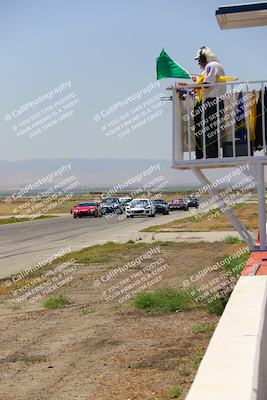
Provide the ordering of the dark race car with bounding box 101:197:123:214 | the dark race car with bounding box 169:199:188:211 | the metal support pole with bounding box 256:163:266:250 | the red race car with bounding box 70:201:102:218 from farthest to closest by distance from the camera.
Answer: the dark race car with bounding box 169:199:188:211
the dark race car with bounding box 101:197:123:214
the red race car with bounding box 70:201:102:218
the metal support pole with bounding box 256:163:266:250

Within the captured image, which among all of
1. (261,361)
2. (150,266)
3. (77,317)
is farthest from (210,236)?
(261,361)

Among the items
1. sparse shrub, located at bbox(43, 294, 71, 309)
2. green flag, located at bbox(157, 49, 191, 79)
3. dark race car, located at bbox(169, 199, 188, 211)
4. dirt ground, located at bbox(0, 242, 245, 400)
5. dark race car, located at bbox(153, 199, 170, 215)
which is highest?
green flag, located at bbox(157, 49, 191, 79)

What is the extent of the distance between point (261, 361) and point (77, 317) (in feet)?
24.5

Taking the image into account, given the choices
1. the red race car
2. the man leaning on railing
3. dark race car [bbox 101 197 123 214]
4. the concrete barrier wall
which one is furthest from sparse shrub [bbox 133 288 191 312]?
dark race car [bbox 101 197 123 214]

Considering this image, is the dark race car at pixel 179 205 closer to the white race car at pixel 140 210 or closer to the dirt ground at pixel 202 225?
the white race car at pixel 140 210

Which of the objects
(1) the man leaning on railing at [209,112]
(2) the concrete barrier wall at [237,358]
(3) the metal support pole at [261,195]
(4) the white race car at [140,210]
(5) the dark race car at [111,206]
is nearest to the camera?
(2) the concrete barrier wall at [237,358]

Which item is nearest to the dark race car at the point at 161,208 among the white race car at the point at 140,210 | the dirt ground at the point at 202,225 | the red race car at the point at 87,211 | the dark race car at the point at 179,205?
the white race car at the point at 140,210

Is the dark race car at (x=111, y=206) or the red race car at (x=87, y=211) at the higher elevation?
the red race car at (x=87, y=211)

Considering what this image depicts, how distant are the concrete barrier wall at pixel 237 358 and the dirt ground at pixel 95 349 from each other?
6.35 feet

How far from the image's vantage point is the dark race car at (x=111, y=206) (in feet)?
205

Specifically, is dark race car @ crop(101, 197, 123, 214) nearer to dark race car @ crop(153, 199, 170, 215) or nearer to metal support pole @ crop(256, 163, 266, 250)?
dark race car @ crop(153, 199, 170, 215)

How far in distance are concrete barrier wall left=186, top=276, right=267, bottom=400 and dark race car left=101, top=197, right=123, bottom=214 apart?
56.6m

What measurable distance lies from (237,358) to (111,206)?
6030cm

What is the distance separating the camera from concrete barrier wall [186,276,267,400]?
3.05 metres
